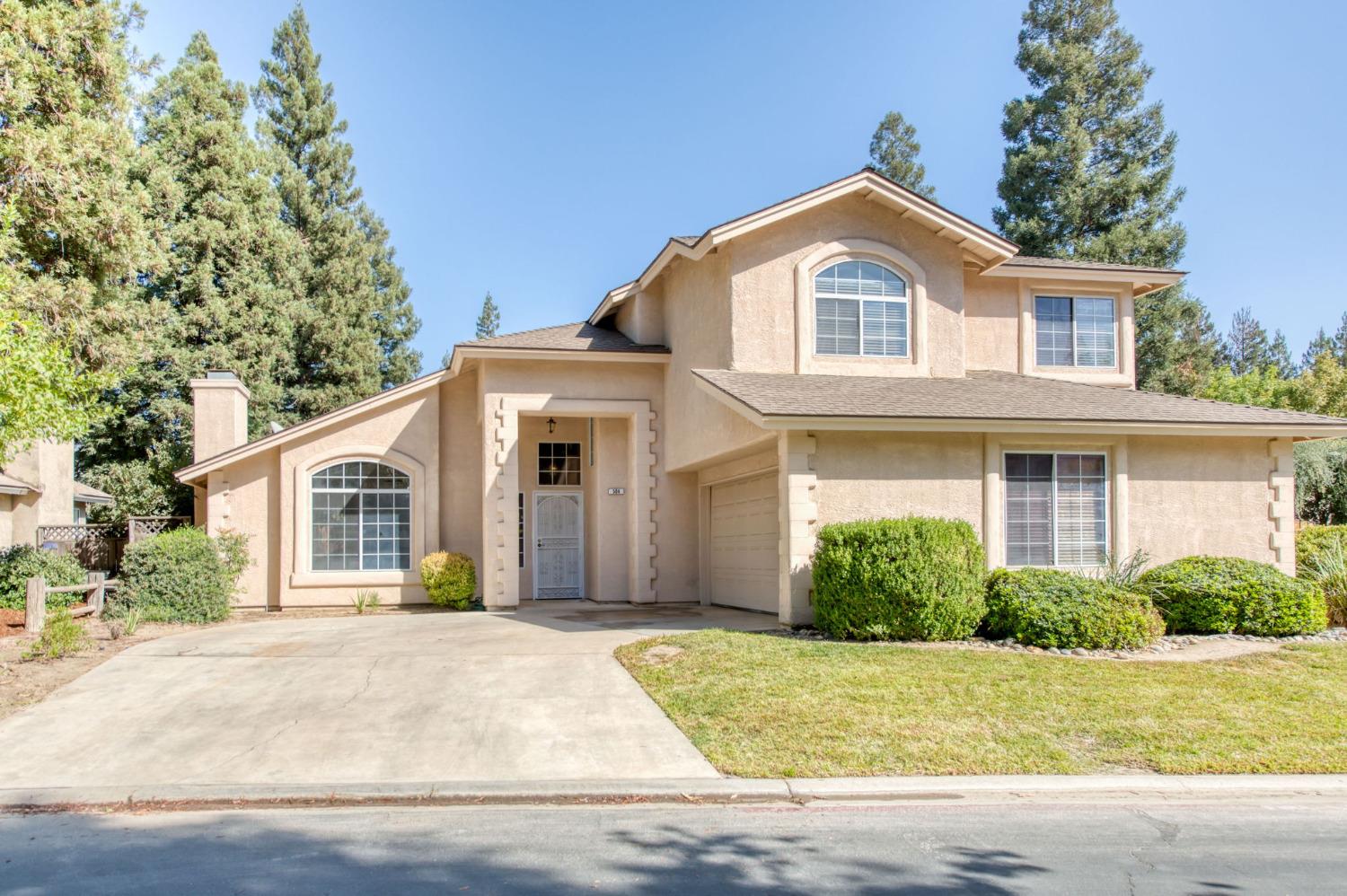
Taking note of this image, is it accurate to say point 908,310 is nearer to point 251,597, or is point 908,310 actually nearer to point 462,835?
point 462,835

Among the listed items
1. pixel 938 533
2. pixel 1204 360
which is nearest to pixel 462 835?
pixel 938 533

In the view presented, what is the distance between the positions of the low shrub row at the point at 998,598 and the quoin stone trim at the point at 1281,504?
1.97 m

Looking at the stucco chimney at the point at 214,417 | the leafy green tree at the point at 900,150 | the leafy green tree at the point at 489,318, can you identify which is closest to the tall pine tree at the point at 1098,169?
the leafy green tree at the point at 900,150

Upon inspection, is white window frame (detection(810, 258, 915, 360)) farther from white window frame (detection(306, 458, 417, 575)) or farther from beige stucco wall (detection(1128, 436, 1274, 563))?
white window frame (detection(306, 458, 417, 575))

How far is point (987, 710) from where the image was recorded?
8711 mm

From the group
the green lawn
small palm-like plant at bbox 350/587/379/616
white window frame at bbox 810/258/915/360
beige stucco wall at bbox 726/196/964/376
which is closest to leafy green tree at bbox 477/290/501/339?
small palm-like plant at bbox 350/587/379/616

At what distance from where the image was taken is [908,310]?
52.0ft

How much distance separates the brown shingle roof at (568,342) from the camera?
17241 millimetres

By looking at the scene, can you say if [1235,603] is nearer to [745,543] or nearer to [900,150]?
[745,543]

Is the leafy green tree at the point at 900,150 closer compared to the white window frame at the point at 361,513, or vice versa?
the white window frame at the point at 361,513

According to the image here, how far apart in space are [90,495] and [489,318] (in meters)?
29.9

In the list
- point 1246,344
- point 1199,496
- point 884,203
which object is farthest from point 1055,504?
point 1246,344

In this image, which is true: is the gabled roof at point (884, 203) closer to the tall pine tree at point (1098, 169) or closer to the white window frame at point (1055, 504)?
the white window frame at point (1055, 504)

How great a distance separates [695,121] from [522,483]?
34.8ft
